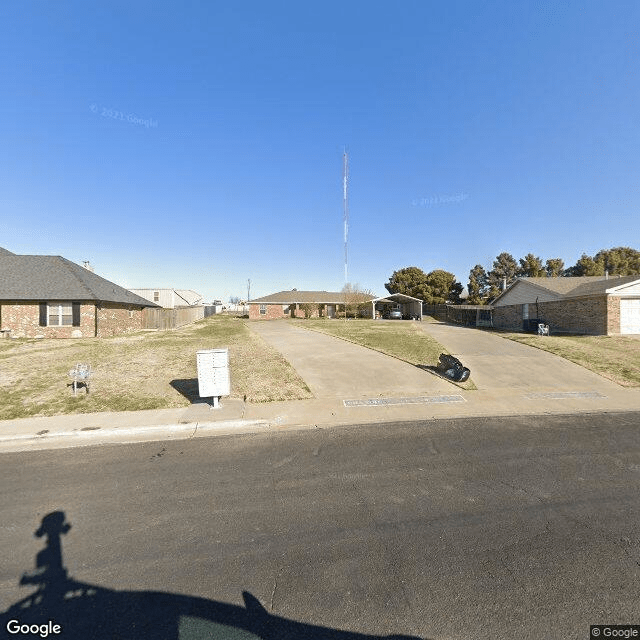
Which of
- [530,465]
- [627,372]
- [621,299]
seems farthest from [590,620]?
[621,299]

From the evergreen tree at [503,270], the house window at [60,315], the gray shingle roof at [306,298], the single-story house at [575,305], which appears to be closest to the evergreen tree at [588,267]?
the evergreen tree at [503,270]

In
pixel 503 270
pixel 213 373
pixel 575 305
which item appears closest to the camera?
pixel 213 373

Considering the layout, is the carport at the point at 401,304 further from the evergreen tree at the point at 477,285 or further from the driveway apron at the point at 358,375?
the driveway apron at the point at 358,375

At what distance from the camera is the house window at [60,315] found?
20000mm

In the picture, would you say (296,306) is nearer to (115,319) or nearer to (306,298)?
(306,298)

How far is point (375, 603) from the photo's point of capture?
8.24ft

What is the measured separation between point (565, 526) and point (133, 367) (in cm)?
1206

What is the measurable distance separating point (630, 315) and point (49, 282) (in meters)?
37.8

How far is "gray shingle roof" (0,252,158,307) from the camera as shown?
20.0m

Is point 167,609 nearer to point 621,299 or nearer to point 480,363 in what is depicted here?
point 480,363

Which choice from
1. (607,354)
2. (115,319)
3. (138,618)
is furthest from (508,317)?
(138,618)

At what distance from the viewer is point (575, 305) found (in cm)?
2227

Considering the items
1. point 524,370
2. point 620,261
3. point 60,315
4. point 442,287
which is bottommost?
point 524,370

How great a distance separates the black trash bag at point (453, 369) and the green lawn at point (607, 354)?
15.6 feet
